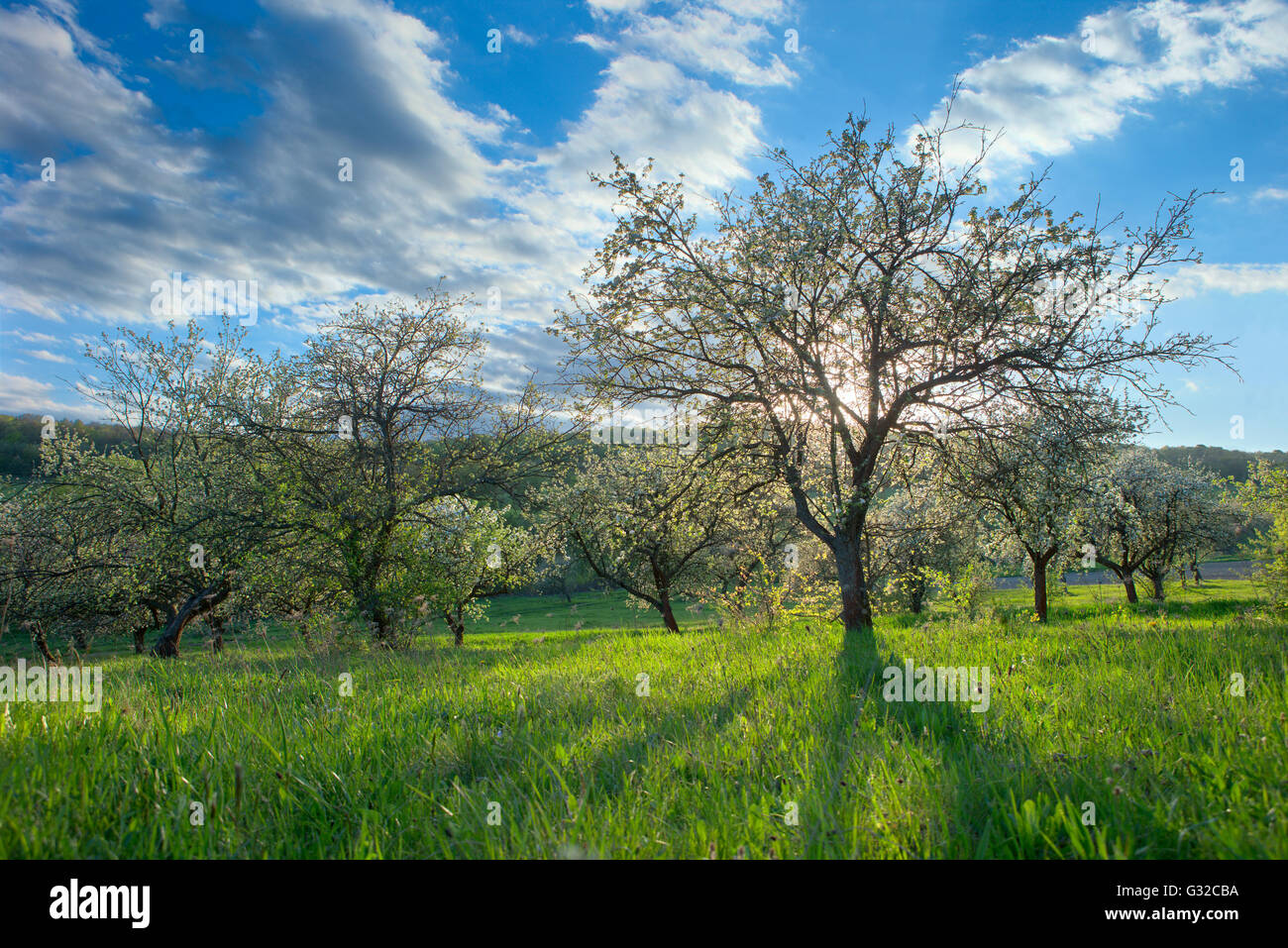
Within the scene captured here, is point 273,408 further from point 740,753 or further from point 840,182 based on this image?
point 740,753

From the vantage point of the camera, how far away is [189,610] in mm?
19531

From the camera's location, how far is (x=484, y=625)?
192 ft

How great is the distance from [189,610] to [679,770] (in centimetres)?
2318

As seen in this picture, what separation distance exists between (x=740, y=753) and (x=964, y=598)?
1091 centimetres

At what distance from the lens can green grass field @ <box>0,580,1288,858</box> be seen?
219 centimetres

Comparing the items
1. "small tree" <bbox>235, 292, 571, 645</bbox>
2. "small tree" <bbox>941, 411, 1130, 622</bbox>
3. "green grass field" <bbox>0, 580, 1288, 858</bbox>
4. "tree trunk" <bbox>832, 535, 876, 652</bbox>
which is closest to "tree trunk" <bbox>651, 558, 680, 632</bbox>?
"small tree" <bbox>235, 292, 571, 645</bbox>

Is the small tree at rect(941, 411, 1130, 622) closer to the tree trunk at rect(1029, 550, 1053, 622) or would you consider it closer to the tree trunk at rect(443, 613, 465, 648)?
the tree trunk at rect(1029, 550, 1053, 622)

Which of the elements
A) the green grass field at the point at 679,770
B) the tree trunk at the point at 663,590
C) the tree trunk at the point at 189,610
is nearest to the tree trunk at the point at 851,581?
the green grass field at the point at 679,770

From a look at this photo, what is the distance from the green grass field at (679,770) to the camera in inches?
86.2

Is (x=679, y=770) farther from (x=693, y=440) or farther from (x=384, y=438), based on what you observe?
(x=384, y=438)

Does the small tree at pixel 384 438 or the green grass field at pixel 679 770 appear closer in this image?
the green grass field at pixel 679 770

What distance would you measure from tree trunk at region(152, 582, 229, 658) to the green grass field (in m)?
17.5

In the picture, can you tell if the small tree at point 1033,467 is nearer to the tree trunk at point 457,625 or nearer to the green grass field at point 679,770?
the green grass field at point 679,770

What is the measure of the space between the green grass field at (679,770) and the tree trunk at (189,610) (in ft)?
57.3
